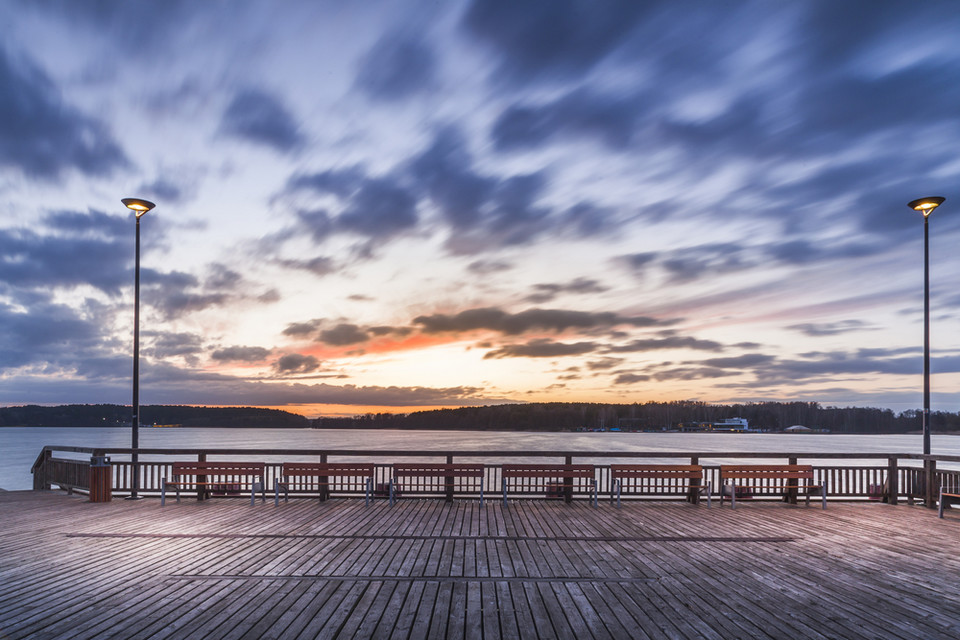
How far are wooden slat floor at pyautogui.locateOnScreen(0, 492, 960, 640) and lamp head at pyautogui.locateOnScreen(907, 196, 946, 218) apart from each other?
6030 mm

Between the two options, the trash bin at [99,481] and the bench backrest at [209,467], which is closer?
the bench backrest at [209,467]

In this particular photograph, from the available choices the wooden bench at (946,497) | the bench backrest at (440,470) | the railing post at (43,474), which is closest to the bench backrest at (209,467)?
the bench backrest at (440,470)

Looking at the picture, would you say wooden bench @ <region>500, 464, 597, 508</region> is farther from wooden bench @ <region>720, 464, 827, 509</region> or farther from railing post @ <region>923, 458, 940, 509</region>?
railing post @ <region>923, 458, 940, 509</region>

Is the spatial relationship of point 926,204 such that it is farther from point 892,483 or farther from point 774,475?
point 774,475

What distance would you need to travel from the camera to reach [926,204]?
1108 cm

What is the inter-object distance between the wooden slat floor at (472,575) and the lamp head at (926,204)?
19.8ft

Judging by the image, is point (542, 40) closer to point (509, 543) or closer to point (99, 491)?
point (509, 543)

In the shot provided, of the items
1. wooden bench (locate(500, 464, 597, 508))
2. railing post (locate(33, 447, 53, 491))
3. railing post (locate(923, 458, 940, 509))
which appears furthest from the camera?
railing post (locate(33, 447, 53, 491))

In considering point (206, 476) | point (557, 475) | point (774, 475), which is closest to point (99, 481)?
point (206, 476)

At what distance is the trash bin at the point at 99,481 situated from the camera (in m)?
11.1

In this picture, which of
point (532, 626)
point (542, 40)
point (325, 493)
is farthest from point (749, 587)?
point (542, 40)

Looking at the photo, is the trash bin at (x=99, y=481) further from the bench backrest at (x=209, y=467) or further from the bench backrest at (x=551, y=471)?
the bench backrest at (x=551, y=471)

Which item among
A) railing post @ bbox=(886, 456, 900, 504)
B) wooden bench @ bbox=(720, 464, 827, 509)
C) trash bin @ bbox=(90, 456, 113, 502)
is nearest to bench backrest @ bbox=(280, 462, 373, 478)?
trash bin @ bbox=(90, 456, 113, 502)

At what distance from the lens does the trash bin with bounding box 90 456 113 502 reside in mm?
11055
